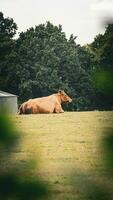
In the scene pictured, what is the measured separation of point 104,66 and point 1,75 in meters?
46.0

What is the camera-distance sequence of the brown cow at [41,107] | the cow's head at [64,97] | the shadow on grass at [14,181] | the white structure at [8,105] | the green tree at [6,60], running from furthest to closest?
the green tree at [6,60]
the cow's head at [64,97]
the brown cow at [41,107]
the white structure at [8,105]
the shadow on grass at [14,181]

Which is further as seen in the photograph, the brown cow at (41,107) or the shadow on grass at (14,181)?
the brown cow at (41,107)

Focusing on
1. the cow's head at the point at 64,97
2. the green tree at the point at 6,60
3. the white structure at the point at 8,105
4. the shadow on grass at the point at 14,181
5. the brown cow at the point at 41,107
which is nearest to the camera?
the shadow on grass at the point at 14,181

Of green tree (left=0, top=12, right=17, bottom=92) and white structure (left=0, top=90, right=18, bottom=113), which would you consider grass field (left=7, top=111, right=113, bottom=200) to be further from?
green tree (left=0, top=12, right=17, bottom=92)

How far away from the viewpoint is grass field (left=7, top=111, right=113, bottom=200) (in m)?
0.93

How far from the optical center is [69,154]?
10164 millimetres

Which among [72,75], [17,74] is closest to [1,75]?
[17,74]

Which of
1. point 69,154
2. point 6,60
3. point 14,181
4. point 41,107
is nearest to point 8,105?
point 14,181

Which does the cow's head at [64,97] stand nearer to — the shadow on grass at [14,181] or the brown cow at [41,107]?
the brown cow at [41,107]

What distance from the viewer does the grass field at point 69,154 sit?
926 millimetres

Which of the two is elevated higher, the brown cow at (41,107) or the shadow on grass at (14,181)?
the shadow on grass at (14,181)

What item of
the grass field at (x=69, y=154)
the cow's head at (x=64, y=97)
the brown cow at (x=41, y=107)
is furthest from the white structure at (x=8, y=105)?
the cow's head at (x=64, y=97)

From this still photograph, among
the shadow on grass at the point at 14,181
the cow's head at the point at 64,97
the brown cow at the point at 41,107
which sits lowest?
the brown cow at the point at 41,107

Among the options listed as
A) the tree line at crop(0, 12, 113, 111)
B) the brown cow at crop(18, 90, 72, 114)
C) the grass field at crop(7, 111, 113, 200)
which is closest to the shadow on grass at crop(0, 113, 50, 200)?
the grass field at crop(7, 111, 113, 200)
